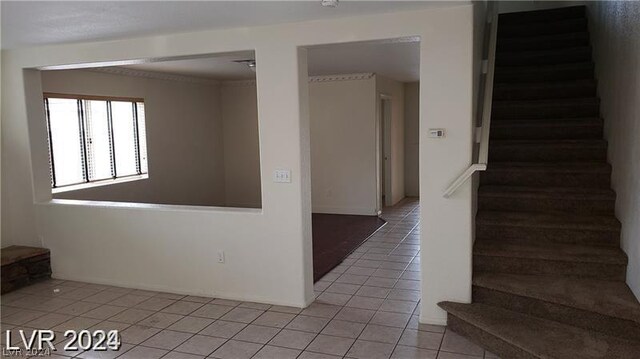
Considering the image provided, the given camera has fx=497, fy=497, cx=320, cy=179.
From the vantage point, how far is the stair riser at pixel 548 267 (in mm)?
3328

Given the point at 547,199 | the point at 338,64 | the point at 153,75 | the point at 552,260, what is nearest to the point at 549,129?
the point at 547,199

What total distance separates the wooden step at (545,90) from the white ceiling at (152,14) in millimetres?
2030

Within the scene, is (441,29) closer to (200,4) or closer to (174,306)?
(200,4)

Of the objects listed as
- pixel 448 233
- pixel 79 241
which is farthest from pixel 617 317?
pixel 79 241

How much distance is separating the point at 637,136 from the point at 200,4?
281 centimetres

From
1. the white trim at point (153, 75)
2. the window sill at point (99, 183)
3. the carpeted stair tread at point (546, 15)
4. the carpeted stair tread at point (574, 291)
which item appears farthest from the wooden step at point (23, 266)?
the carpeted stair tread at point (546, 15)

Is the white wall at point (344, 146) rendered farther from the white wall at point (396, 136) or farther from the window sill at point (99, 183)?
the window sill at point (99, 183)

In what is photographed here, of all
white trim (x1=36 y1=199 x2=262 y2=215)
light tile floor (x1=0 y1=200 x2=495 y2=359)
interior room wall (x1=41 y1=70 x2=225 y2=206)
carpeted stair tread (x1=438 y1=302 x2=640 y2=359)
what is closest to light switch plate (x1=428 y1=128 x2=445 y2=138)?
carpeted stair tread (x1=438 y1=302 x2=640 y2=359)

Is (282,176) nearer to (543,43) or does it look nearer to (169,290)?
(169,290)

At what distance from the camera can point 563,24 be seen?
532 cm

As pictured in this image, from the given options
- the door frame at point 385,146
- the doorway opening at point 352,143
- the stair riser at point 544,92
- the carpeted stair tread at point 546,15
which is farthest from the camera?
the door frame at point 385,146

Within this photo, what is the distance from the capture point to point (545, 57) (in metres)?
5.07

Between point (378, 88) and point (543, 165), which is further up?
point (378, 88)

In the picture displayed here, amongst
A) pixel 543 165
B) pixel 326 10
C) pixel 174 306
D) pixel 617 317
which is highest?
pixel 326 10
